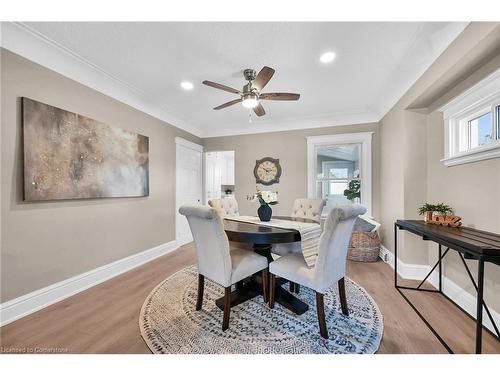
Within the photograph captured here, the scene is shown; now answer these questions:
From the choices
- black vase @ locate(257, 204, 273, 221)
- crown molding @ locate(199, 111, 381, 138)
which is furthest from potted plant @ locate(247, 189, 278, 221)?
crown molding @ locate(199, 111, 381, 138)

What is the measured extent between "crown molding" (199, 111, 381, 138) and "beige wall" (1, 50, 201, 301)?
1752 millimetres

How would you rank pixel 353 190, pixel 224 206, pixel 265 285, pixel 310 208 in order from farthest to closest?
pixel 353 190 → pixel 224 206 → pixel 310 208 → pixel 265 285

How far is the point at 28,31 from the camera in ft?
5.66

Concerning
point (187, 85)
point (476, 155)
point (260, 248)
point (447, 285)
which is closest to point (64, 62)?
point (187, 85)

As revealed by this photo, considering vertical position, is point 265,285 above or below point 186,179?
below

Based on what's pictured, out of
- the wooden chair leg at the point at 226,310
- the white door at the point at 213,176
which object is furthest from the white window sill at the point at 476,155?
the white door at the point at 213,176

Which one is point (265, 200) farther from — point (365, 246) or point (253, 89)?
point (365, 246)

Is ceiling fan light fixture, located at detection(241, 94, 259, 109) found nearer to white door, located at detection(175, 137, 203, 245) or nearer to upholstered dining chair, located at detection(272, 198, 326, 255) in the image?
upholstered dining chair, located at detection(272, 198, 326, 255)

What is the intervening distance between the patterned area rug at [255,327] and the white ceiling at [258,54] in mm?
2446

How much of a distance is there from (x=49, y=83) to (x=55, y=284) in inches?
78.6

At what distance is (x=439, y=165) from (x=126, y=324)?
3549 millimetres

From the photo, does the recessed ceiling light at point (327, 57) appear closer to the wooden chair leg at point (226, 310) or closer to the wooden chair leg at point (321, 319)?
the wooden chair leg at point (321, 319)

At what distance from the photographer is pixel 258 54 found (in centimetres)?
201
